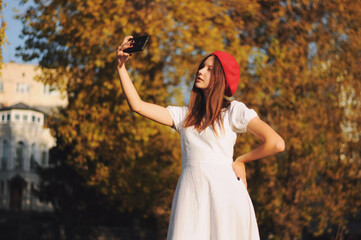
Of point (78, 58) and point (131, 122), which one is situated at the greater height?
point (78, 58)

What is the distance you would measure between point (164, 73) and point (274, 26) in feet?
8.46

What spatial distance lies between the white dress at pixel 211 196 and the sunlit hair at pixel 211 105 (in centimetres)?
8

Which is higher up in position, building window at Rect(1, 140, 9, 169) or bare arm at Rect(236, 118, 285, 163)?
bare arm at Rect(236, 118, 285, 163)

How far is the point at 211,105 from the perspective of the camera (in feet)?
12.2

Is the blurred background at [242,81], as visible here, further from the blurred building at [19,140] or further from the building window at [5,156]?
the building window at [5,156]

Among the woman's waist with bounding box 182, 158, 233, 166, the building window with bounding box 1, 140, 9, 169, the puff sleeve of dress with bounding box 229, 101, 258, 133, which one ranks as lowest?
the building window with bounding box 1, 140, 9, 169

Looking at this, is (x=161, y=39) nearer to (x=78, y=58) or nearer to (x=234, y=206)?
(x=78, y=58)

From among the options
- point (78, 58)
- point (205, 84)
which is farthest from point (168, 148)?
point (205, 84)

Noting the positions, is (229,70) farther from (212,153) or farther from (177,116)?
(212,153)

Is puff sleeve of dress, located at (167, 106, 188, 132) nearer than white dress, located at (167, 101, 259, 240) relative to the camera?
No

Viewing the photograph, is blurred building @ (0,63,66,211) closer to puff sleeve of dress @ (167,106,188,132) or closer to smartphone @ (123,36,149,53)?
puff sleeve of dress @ (167,106,188,132)

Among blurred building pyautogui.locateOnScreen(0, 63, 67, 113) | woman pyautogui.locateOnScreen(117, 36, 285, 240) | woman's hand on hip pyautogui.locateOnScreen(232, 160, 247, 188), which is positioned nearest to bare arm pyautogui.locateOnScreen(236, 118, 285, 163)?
woman pyautogui.locateOnScreen(117, 36, 285, 240)

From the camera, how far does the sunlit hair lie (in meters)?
3.69

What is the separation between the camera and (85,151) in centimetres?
1323
